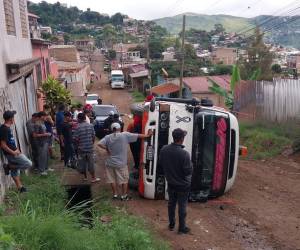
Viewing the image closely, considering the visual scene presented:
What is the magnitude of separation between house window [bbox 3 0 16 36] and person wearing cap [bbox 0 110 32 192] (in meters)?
4.70

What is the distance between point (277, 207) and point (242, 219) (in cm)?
109

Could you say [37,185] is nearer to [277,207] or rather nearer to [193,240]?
[193,240]

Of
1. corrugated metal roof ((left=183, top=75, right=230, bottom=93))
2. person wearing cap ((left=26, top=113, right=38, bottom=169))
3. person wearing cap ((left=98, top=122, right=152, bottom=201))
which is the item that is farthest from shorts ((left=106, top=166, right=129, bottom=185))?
corrugated metal roof ((left=183, top=75, right=230, bottom=93))

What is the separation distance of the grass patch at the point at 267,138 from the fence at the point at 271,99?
0.38 metres

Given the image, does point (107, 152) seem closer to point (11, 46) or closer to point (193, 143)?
point (193, 143)

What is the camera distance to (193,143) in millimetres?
8641

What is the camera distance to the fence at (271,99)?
15.0 metres

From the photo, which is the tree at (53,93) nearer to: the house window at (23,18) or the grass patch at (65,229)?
the house window at (23,18)

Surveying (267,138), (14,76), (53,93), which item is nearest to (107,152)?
(14,76)

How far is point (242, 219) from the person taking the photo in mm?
8039

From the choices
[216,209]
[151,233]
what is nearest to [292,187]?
[216,209]

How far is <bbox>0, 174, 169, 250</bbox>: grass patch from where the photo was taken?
199 inches

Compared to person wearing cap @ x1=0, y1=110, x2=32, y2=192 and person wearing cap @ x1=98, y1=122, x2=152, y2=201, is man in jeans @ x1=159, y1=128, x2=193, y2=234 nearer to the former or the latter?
person wearing cap @ x1=98, y1=122, x2=152, y2=201

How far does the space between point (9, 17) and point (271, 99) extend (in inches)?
369
